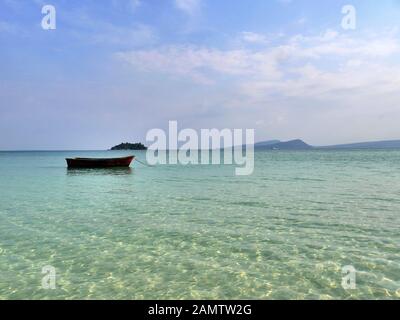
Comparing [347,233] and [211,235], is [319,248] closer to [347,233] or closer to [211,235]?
[347,233]

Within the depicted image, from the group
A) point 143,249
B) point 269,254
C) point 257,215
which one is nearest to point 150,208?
point 257,215

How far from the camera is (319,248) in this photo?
10344mm

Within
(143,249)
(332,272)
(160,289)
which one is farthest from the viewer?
(143,249)

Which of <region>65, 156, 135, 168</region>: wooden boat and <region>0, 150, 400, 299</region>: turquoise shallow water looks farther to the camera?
<region>65, 156, 135, 168</region>: wooden boat

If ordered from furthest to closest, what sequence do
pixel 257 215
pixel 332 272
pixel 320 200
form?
pixel 320 200 → pixel 257 215 → pixel 332 272

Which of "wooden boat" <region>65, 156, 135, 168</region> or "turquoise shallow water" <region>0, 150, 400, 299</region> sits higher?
"wooden boat" <region>65, 156, 135, 168</region>

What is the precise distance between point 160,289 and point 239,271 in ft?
7.26

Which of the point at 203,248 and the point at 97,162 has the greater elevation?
the point at 97,162

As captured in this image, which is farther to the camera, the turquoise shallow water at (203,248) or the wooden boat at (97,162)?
the wooden boat at (97,162)

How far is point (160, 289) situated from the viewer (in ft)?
Answer: 25.4

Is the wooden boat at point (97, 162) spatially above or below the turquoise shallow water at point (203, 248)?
above

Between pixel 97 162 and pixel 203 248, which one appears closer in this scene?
pixel 203 248

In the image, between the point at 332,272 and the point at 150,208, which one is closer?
the point at 332,272
